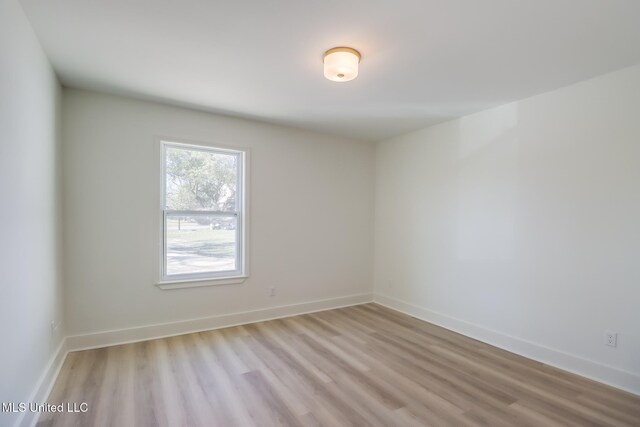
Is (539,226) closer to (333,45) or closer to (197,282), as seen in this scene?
(333,45)

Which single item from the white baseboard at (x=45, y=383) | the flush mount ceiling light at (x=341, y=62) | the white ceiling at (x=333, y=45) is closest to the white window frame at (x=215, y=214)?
the white ceiling at (x=333, y=45)

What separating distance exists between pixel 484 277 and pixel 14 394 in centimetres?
380

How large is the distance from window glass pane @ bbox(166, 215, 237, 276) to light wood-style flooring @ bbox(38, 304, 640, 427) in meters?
0.75

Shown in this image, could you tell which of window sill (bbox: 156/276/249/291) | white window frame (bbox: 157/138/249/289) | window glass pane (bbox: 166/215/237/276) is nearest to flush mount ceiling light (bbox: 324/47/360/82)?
white window frame (bbox: 157/138/249/289)

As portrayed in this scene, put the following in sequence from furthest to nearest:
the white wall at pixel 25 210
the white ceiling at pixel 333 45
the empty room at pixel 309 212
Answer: the empty room at pixel 309 212
the white ceiling at pixel 333 45
the white wall at pixel 25 210

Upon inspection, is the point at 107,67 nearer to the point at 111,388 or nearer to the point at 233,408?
the point at 111,388

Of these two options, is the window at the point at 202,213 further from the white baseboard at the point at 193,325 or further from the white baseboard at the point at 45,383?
the white baseboard at the point at 45,383

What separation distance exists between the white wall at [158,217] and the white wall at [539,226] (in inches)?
37.5

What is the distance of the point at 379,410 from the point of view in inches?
82.9

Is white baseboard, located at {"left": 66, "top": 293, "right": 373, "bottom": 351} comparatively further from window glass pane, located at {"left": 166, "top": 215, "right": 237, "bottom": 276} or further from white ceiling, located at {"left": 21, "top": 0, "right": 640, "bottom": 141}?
white ceiling, located at {"left": 21, "top": 0, "right": 640, "bottom": 141}

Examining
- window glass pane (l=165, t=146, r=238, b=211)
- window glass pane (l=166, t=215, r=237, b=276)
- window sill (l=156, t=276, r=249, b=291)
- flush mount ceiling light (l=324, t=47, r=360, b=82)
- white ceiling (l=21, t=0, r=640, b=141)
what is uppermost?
white ceiling (l=21, t=0, r=640, b=141)

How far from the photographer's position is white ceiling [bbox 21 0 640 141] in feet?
5.86

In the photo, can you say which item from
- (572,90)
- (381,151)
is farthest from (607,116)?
(381,151)

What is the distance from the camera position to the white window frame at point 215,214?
3.38 metres
